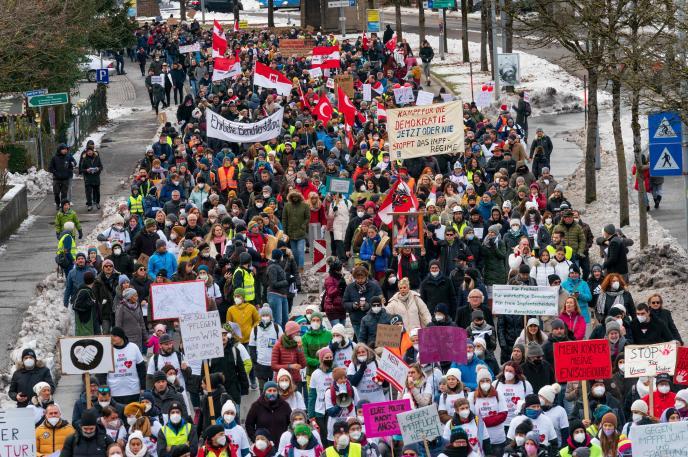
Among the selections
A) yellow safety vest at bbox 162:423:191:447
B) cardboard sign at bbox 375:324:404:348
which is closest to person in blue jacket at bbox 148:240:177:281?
cardboard sign at bbox 375:324:404:348

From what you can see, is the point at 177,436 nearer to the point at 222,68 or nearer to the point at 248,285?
the point at 248,285

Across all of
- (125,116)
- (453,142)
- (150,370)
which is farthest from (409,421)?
(125,116)

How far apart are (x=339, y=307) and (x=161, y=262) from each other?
249cm

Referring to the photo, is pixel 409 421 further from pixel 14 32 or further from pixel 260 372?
pixel 14 32

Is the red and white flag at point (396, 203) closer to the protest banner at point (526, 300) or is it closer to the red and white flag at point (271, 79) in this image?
the protest banner at point (526, 300)

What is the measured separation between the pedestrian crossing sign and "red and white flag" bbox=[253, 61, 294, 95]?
1427cm

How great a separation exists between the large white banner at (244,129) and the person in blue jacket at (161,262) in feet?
28.2

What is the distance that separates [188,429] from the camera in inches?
619

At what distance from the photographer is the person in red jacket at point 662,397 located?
15.9 m

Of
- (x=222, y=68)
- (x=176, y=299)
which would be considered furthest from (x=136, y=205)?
(x=222, y=68)

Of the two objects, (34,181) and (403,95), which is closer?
(34,181)

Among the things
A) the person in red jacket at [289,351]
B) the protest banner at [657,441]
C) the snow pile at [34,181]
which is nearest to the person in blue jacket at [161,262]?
the person in red jacket at [289,351]

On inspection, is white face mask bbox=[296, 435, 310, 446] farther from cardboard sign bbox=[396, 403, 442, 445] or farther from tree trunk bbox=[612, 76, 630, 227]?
tree trunk bbox=[612, 76, 630, 227]

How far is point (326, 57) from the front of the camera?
138ft
